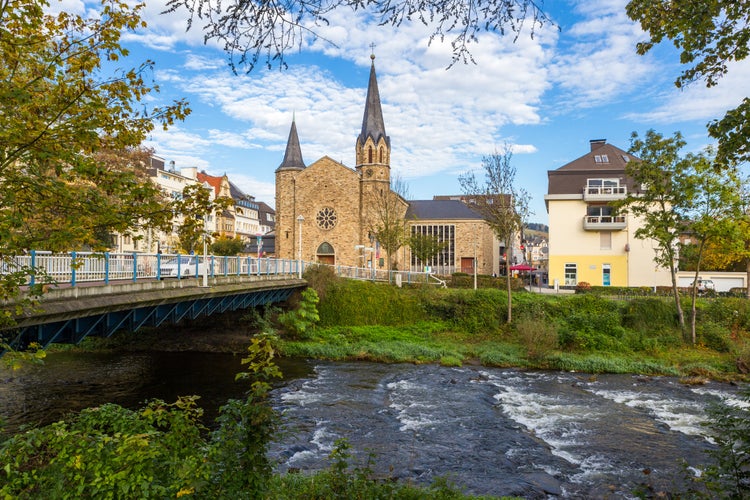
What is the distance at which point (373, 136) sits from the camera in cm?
5069

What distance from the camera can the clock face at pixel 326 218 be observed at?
48.8 meters

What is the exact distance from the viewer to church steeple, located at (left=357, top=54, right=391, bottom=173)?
5009 cm

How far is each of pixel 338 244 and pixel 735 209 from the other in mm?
32704

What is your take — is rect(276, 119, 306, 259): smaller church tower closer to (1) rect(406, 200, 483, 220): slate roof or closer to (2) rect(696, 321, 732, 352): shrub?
(1) rect(406, 200, 483, 220): slate roof

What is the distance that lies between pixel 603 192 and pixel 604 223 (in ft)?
7.41

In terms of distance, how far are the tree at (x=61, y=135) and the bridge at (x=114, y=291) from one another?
468 mm

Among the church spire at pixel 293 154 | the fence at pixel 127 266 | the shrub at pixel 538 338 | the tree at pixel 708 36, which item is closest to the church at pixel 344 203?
the church spire at pixel 293 154

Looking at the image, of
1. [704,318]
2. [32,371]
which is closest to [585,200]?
[704,318]

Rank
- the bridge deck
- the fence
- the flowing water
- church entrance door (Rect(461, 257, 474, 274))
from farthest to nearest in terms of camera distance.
→ church entrance door (Rect(461, 257, 474, 274))
the bridge deck
the flowing water
the fence

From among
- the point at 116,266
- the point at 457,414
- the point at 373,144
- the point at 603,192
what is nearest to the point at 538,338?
the point at 457,414

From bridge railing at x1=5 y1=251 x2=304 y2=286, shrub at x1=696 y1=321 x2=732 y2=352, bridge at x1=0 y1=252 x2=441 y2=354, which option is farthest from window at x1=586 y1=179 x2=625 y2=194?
bridge at x1=0 y1=252 x2=441 y2=354

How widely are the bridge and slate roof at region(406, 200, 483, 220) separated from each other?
35.1 metres

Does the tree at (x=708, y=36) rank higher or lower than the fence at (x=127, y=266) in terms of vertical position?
higher

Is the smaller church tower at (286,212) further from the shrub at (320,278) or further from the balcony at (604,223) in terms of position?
the balcony at (604,223)
